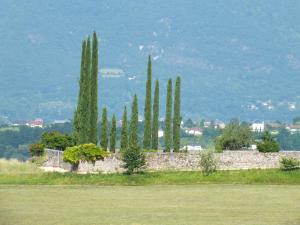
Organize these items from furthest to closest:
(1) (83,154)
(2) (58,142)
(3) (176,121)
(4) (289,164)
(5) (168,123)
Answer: (5) (168,123), (3) (176,121), (2) (58,142), (1) (83,154), (4) (289,164)

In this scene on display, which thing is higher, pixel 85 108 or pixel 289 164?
pixel 85 108

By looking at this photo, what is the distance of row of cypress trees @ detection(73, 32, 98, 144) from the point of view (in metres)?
78.5

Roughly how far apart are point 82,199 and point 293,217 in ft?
43.9

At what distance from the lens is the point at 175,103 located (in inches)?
3356

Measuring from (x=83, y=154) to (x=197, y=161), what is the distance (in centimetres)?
785

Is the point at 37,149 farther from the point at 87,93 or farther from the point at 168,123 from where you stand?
the point at 168,123

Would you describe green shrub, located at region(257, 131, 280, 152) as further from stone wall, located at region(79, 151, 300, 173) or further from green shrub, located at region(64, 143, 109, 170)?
green shrub, located at region(64, 143, 109, 170)

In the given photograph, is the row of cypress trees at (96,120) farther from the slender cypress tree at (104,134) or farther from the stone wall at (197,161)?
the stone wall at (197,161)

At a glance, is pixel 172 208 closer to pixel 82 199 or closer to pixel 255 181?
pixel 82 199

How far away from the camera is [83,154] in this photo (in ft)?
243

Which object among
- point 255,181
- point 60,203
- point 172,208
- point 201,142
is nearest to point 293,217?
point 172,208

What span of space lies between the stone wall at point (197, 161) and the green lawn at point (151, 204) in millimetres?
8342

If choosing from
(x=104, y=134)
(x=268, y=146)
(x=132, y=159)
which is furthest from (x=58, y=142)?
(x=268, y=146)

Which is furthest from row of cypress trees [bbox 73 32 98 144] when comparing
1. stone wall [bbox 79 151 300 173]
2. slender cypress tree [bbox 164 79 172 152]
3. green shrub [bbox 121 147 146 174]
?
green shrub [bbox 121 147 146 174]
